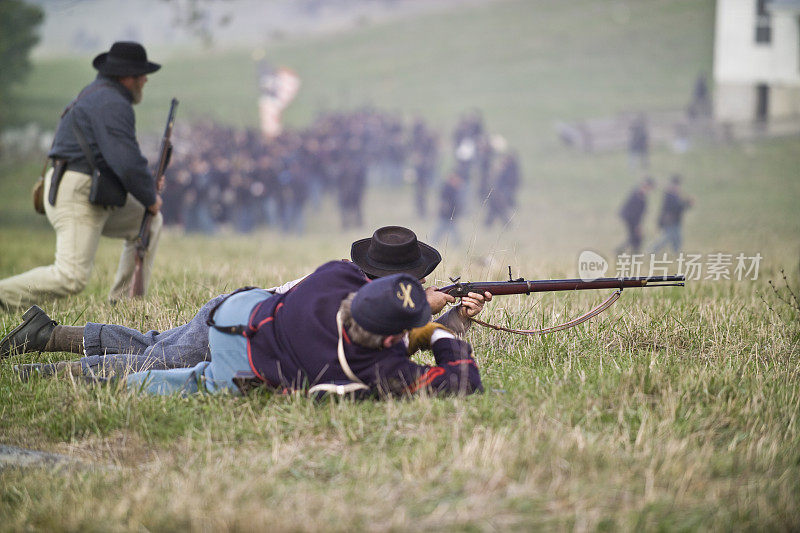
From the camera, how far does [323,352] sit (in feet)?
11.5

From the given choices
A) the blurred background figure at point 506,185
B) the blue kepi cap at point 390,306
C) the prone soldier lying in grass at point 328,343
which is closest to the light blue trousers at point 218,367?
the prone soldier lying in grass at point 328,343

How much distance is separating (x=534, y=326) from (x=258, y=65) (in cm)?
3501

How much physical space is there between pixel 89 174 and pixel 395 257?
3.22m

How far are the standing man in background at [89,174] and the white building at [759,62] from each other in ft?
90.9

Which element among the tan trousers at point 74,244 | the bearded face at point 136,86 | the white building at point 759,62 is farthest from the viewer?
the white building at point 759,62

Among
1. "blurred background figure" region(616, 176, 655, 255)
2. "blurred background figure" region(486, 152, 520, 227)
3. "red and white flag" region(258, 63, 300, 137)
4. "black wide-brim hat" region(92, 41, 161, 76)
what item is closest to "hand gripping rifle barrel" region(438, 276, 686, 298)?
"black wide-brim hat" region(92, 41, 161, 76)

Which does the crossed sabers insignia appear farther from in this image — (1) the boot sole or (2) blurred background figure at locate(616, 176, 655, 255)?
(2) blurred background figure at locate(616, 176, 655, 255)

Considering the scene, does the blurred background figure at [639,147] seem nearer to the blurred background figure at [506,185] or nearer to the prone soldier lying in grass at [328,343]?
the blurred background figure at [506,185]

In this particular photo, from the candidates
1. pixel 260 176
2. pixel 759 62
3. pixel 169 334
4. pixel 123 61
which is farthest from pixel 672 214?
pixel 759 62

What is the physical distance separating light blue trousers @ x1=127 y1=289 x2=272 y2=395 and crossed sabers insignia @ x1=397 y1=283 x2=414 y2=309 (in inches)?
33.6

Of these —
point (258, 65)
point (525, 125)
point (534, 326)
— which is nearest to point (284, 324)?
point (534, 326)

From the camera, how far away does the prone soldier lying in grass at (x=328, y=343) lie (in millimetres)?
3303

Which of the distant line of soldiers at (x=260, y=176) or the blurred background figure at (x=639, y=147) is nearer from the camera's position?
the distant line of soldiers at (x=260, y=176)

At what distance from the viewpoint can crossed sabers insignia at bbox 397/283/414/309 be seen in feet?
10.6
